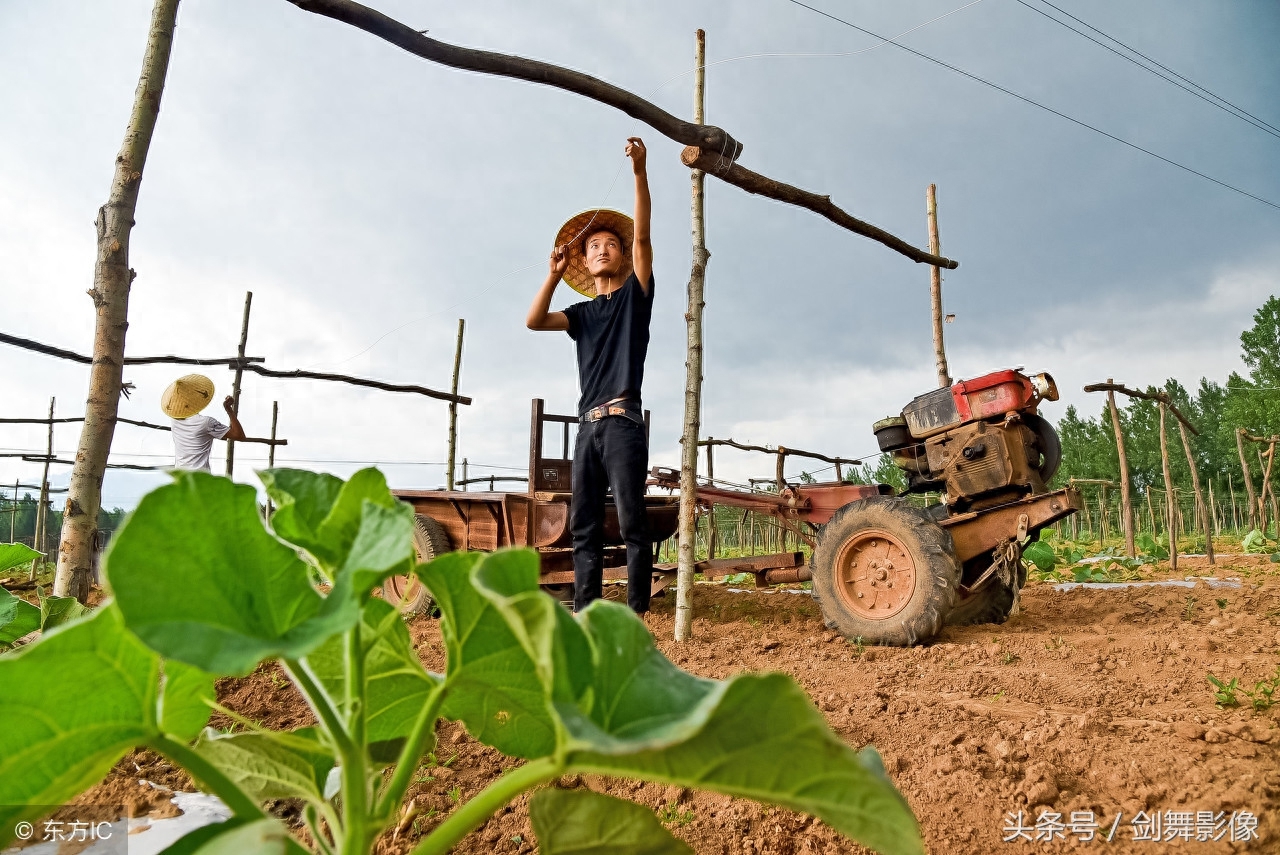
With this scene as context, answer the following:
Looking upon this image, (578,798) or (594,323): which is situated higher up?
(594,323)

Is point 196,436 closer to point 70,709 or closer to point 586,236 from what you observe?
point 586,236

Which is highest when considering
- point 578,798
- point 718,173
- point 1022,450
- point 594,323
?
point 718,173

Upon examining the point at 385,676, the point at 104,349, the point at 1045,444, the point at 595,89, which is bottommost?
the point at 385,676

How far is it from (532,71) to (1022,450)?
3279 millimetres

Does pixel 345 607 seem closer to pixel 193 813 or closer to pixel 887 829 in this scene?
pixel 887 829

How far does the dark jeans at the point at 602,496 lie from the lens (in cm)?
374

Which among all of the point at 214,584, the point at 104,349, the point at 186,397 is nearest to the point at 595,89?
the point at 104,349

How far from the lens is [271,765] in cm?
71

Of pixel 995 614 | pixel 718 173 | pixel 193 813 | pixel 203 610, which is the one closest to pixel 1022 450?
pixel 995 614

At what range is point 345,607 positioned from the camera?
0.47 metres

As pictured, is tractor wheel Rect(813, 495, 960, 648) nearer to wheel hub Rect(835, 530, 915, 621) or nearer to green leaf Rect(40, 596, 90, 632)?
wheel hub Rect(835, 530, 915, 621)

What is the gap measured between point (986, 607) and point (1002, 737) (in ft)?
9.08

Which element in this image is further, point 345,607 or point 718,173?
point 718,173

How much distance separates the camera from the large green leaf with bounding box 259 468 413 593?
0.48m
